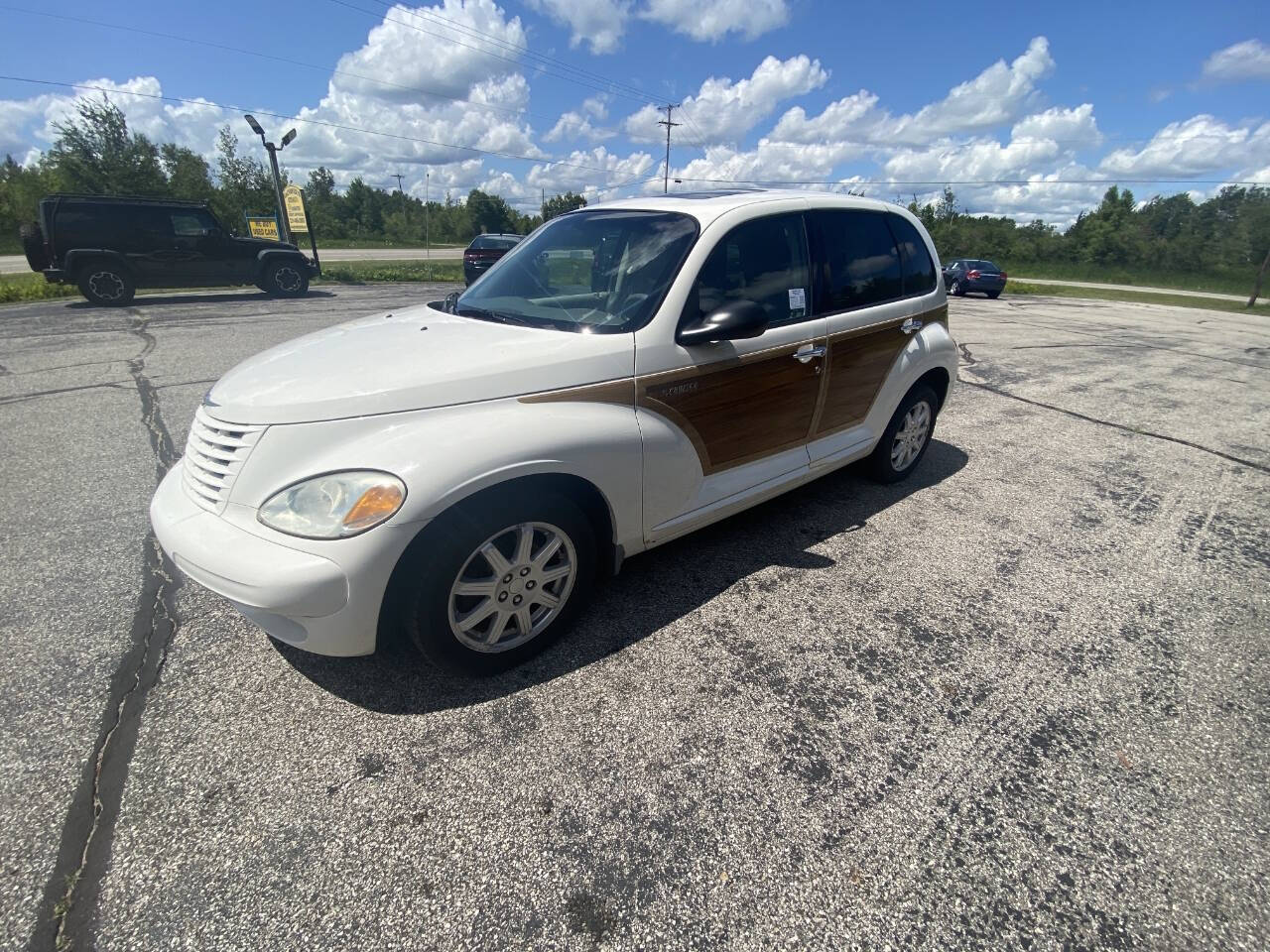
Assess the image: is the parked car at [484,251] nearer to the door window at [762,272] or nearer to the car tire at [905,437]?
the car tire at [905,437]

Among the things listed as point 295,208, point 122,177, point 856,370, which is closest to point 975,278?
point 856,370

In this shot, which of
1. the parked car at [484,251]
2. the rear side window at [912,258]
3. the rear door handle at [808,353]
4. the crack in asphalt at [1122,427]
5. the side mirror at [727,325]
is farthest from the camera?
the parked car at [484,251]

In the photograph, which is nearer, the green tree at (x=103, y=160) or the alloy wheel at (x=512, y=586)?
the alloy wheel at (x=512, y=586)

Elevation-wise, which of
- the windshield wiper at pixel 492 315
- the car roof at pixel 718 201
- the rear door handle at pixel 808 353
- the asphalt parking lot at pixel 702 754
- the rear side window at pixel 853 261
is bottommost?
the asphalt parking lot at pixel 702 754

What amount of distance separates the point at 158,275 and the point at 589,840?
15.7 meters

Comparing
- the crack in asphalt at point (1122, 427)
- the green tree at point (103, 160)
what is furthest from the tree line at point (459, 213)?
the crack in asphalt at point (1122, 427)

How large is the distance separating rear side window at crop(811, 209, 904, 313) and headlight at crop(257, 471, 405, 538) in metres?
2.43

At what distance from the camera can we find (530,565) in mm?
2398

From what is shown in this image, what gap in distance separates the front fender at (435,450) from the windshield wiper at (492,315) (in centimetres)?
63

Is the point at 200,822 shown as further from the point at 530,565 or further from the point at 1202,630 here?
the point at 1202,630

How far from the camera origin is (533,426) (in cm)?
227

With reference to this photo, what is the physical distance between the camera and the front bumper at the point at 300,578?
194 cm

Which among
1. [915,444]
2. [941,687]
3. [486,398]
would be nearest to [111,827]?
[486,398]

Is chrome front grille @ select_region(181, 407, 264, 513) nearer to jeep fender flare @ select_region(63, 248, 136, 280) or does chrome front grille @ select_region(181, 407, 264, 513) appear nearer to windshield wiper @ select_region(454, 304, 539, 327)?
windshield wiper @ select_region(454, 304, 539, 327)
